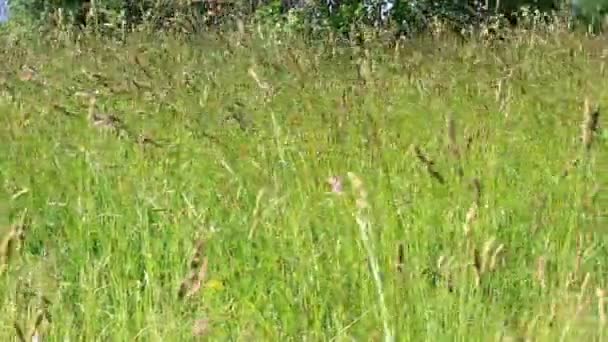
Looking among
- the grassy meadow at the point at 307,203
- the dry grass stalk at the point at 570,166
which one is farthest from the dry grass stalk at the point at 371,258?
the dry grass stalk at the point at 570,166

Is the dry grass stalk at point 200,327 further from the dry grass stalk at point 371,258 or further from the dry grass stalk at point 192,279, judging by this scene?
the dry grass stalk at point 371,258

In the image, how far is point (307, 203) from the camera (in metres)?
1.95

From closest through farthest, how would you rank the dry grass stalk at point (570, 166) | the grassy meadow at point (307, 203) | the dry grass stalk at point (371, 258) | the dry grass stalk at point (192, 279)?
the dry grass stalk at point (371, 258), the dry grass stalk at point (192, 279), the grassy meadow at point (307, 203), the dry grass stalk at point (570, 166)

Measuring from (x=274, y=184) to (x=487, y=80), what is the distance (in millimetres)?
1383

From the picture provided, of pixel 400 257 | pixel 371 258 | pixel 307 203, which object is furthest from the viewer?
pixel 307 203

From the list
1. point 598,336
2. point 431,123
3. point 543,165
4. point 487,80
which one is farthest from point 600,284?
point 487,80

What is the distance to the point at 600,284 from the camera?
66.7 inches

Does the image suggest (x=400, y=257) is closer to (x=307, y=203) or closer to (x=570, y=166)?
(x=307, y=203)

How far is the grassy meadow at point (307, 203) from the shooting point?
143cm

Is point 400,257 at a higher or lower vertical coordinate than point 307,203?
higher

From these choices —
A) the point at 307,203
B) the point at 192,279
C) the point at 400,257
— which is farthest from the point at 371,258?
the point at 307,203

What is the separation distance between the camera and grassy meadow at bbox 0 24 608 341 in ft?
4.68

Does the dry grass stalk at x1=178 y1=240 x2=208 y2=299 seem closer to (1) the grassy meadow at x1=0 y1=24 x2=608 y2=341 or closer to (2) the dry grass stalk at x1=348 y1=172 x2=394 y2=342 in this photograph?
(1) the grassy meadow at x1=0 y1=24 x2=608 y2=341

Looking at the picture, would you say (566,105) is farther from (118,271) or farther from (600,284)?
(118,271)
